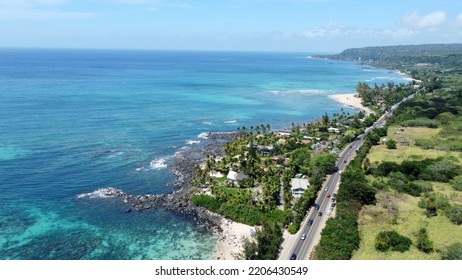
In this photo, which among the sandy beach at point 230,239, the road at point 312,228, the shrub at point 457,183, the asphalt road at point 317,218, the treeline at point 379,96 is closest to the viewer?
the road at point 312,228

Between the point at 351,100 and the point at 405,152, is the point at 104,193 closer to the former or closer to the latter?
the point at 405,152

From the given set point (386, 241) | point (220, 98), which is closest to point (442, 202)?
point (386, 241)

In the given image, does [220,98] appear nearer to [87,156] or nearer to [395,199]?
[87,156]

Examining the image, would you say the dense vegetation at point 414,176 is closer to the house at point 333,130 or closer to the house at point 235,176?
the house at point 333,130

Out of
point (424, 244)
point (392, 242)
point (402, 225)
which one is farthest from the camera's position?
point (402, 225)

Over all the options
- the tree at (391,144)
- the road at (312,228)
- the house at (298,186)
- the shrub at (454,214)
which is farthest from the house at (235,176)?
the tree at (391,144)

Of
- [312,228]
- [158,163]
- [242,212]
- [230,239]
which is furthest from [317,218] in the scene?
[158,163]
